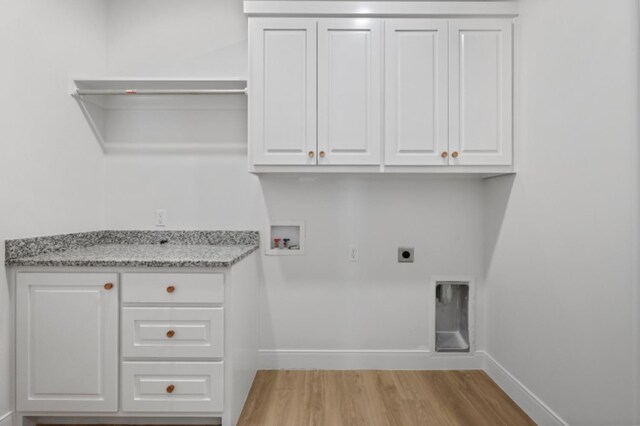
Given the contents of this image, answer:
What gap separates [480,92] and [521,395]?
170cm

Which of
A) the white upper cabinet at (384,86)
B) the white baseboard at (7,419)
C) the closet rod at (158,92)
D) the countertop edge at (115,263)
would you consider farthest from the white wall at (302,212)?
the white baseboard at (7,419)

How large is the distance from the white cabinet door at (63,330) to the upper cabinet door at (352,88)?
1.36m

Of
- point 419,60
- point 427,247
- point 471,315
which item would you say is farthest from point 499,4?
point 471,315

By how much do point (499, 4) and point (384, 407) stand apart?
7.70 ft

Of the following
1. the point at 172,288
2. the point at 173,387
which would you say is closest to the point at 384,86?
the point at 172,288

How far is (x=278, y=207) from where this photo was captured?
247 centimetres

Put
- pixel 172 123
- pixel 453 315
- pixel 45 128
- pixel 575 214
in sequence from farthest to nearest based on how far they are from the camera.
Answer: pixel 453 315
pixel 172 123
pixel 45 128
pixel 575 214

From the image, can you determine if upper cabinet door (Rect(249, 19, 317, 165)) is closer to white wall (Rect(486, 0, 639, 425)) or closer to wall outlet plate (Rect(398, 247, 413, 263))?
wall outlet plate (Rect(398, 247, 413, 263))

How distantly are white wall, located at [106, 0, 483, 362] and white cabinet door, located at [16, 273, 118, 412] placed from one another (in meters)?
0.78

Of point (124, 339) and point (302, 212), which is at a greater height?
point (302, 212)

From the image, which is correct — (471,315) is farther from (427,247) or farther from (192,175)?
(192,175)

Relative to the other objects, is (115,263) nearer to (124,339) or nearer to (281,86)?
(124,339)

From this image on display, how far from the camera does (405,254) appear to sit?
248 centimetres

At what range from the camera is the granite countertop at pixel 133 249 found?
1.72 meters
